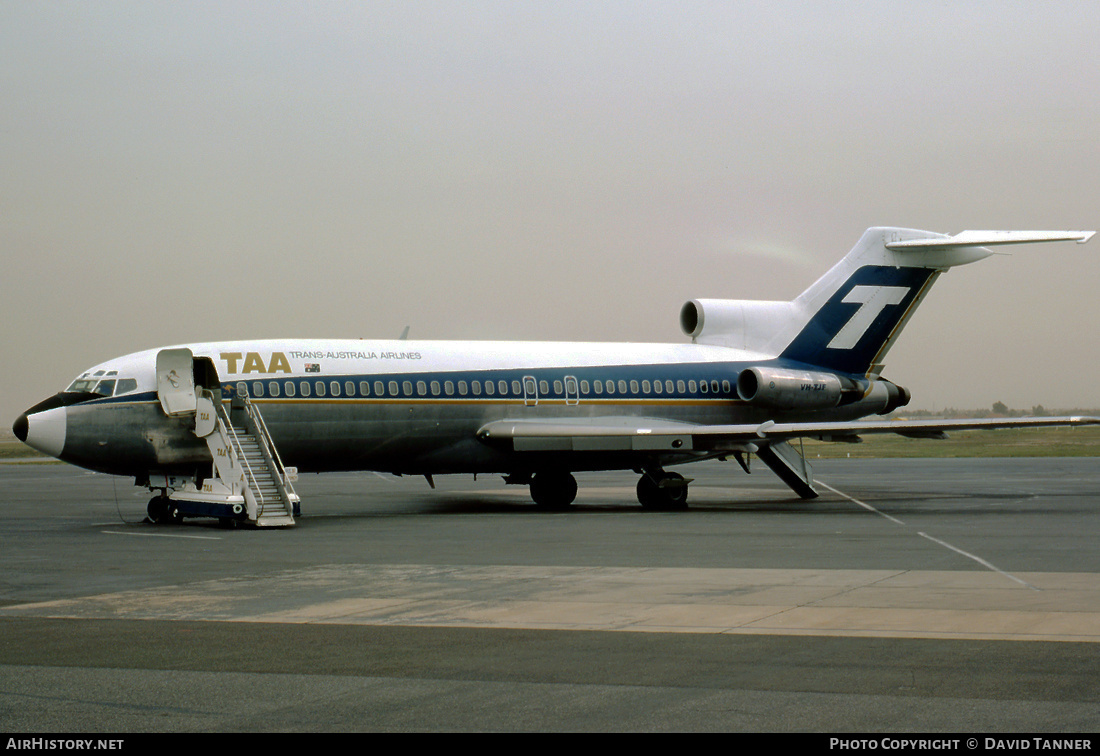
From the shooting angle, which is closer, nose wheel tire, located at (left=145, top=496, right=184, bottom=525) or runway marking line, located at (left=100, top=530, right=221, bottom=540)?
runway marking line, located at (left=100, top=530, right=221, bottom=540)

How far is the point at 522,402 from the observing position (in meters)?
28.9

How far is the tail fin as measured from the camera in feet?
108

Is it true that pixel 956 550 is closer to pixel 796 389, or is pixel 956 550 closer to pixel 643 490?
pixel 643 490

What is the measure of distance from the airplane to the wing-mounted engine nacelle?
0.14 ft

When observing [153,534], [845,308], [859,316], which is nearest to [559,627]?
[153,534]

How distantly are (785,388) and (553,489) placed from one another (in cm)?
672

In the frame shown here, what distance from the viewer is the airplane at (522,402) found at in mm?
24156

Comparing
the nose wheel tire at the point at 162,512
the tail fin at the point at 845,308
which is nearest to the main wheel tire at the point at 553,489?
the tail fin at the point at 845,308

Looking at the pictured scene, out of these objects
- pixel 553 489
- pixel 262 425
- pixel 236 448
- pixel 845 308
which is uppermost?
pixel 845 308

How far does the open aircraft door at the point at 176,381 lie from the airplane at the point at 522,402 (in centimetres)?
3

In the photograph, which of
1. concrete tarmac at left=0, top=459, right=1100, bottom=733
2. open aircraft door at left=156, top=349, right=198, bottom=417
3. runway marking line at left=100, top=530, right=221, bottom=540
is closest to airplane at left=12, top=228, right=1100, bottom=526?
open aircraft door at left=156, top=349, right=198, bottom=417

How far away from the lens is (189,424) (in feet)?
80.4

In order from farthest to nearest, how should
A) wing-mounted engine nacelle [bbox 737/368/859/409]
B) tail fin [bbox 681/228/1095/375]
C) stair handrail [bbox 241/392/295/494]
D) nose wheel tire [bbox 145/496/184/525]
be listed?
tail fin [bbox 681/228/1095/375]
wing-mounted engine nacelle [bbox 737/368/859/409]
stair handrail [bbox 241/392/295/494]
nose wheel tire [bbox 145/496/184/525]

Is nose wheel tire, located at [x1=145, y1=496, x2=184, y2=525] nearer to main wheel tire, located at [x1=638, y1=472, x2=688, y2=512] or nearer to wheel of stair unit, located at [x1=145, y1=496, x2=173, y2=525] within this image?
wheel of stair unit, located at [x1=145, y1=496, x2=173, y2=525]
